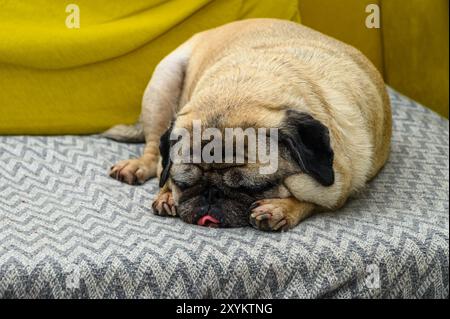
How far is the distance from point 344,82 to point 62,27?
1.05 m

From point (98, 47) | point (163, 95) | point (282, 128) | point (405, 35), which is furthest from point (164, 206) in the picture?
point (405, 35)

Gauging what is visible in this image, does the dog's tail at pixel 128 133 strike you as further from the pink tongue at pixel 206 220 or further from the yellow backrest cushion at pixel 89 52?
the pink tongue at pixel 206 220

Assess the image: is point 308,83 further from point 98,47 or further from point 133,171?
point 98,47

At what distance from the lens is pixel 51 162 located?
9.25ft

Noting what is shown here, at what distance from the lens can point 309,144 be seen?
2.23 meters

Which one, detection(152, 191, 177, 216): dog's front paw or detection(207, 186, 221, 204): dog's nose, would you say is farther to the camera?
detection(152, 191, 177, 216): dog's front paw

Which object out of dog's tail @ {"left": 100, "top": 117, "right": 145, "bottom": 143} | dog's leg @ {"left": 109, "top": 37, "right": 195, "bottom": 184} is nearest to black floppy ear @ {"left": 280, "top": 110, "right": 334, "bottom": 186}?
dog's leg @ {"left": 109, "top": 37, "right": 195, "bottom": 184}

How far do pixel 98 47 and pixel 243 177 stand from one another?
997 millimetres

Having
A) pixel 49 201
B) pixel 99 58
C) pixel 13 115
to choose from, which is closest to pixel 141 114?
pixel 99 58

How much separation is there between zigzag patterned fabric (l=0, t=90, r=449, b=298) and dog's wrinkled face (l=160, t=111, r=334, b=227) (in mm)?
43

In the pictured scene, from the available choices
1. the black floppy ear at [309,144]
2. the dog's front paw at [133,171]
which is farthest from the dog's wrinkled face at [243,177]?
the dog's front paw at [133,171]

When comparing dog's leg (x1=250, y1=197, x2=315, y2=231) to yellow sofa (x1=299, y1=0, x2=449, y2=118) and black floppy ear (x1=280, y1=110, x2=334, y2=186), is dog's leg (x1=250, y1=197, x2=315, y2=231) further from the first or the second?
yellow sofa (x1=299, y1=0, x2=449, y2=118)

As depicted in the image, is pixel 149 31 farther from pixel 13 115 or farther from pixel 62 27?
pixel 13 115

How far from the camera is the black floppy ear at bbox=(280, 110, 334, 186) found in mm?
2209
